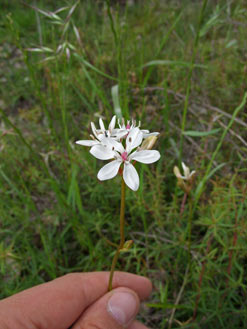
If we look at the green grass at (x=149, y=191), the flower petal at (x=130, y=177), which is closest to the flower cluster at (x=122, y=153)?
the flower petal at (x=130, y=177)

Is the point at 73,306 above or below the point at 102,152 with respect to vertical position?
below

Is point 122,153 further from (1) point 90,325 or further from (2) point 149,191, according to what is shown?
(2) point 149,191

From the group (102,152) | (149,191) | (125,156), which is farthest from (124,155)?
(149,191)

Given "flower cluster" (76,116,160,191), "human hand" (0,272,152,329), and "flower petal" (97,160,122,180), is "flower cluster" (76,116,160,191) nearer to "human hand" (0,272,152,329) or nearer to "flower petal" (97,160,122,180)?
"flower petal" (97,160,122,180)

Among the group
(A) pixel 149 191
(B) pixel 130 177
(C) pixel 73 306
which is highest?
(B) pixel 130 177

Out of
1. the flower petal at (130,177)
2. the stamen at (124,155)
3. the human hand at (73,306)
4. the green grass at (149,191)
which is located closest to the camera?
the flower petal at (130,177)

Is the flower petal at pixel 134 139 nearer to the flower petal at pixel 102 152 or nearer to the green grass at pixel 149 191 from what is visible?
the flower petal at pixel 102 152
